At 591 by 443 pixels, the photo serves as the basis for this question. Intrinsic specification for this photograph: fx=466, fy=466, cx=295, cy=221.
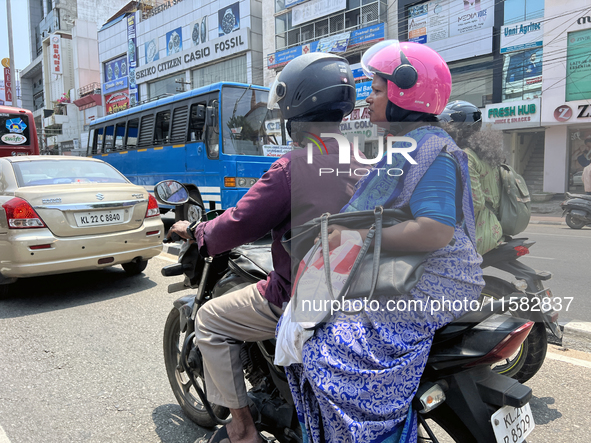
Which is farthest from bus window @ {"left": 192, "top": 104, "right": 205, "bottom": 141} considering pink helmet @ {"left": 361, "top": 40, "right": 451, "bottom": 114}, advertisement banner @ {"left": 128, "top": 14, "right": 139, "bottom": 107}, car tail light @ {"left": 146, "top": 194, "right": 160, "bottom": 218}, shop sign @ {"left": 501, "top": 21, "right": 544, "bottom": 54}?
advertisement banner @ {"left": 128, "top": 14, "right": 139, "bottom": 107}

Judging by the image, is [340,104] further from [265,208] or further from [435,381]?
[435,381]

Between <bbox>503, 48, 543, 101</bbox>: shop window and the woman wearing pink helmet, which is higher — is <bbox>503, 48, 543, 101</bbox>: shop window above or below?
above

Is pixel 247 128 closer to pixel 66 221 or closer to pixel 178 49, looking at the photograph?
pixel 66 221

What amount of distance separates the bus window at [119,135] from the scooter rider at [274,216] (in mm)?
11355

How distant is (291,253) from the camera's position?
157 cm

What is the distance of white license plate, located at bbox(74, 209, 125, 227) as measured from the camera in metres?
4.62

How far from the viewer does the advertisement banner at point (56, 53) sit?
5075cm

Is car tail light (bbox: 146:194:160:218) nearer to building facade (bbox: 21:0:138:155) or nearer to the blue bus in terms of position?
the blue bus

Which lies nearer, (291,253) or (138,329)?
(291,253)

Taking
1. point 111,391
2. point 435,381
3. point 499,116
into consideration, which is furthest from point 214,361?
point 499,116

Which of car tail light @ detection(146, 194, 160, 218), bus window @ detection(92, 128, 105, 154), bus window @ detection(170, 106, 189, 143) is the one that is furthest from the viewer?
bus window @ detection(92, 128, 105, 154)

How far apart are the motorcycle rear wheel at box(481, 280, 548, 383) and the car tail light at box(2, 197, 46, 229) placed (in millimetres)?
3991

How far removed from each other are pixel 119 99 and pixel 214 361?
41.4 meters

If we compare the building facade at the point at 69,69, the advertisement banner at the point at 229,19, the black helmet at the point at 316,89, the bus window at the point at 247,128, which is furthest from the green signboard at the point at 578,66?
the building facade at the point at 69,69
